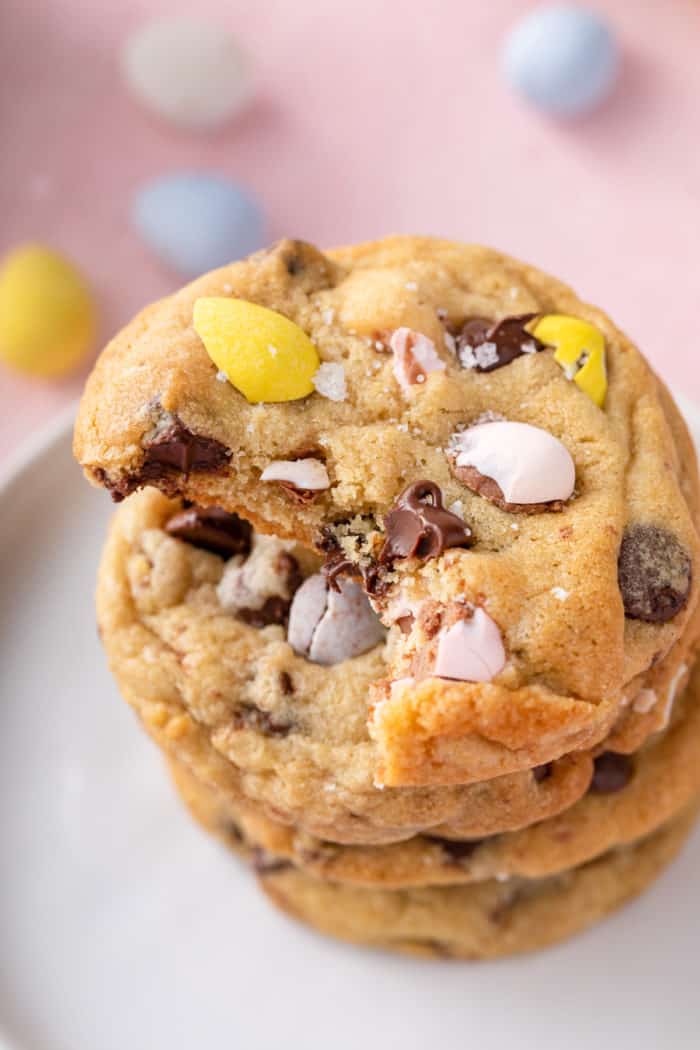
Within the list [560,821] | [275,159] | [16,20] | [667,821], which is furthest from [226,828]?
[16,20]

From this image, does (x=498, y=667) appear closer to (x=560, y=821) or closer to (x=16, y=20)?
(x=560, y=821)

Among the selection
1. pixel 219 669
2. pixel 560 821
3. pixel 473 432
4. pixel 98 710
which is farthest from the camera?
pixel 98 710

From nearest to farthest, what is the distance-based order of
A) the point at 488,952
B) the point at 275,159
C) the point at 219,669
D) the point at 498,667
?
the point at 498,667 < the point at 219,669 < the point at 488,952 < the point at 275,159

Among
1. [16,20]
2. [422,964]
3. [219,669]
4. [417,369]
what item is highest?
[16,20]

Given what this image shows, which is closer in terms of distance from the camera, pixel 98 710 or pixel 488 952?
pixel 488 952

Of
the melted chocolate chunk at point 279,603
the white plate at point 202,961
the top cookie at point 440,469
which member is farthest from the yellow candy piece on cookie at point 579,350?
the white plate at point 202,961

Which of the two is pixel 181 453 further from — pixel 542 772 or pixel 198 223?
pixel 198 223

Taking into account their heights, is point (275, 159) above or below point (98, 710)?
above

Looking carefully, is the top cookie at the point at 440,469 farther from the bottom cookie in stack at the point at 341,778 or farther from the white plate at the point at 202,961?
the white plate at the point at 202,961
